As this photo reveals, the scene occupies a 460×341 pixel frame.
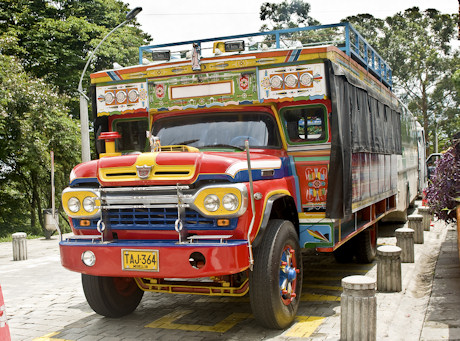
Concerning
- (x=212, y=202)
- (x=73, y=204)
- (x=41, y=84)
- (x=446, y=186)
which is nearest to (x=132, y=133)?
(x=73, y=204)

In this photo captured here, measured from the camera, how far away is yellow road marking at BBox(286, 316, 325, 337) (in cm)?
567

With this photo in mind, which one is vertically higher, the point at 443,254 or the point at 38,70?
the point at 38,70

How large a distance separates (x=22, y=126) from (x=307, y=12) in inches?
1087

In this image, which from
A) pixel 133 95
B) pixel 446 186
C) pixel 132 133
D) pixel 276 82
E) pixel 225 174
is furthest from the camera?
pixel 446 186

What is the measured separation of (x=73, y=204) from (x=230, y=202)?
1.72 meters

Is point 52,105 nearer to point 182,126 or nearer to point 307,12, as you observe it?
point 182,126

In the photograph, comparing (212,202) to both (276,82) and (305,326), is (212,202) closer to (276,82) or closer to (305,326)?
(305,326)

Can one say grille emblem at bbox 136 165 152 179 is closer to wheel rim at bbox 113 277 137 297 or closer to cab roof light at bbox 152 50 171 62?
wheel rim at bbox 113 277 137 297

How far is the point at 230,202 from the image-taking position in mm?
5078

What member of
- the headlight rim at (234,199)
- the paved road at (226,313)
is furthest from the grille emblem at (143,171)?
the paved road at (226,313)

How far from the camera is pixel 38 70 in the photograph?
1123 inches

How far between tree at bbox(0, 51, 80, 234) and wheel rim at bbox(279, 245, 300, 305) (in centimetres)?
1675

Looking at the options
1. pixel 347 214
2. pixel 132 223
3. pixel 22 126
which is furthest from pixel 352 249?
pixel 22 126

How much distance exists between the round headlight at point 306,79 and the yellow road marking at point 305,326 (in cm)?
265
